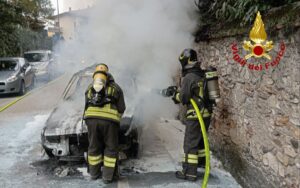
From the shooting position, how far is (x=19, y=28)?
23375 mm

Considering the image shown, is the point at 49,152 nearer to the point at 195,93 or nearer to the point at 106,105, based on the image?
the point at 106,105

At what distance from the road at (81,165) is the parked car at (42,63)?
9.21 meters

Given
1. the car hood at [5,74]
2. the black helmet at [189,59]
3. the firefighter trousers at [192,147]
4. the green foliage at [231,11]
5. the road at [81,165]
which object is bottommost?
the road at [81,165]

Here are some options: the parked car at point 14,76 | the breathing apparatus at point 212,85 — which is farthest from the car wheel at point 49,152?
the parked car at point 14,76

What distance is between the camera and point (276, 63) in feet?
12.1

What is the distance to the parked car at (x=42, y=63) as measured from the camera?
1766 centimetres

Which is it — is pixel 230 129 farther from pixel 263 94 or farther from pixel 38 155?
pixel 38 155

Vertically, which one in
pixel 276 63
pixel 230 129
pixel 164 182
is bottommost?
pixel 164 182

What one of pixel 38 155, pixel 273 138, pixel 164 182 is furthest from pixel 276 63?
pixel 38 155

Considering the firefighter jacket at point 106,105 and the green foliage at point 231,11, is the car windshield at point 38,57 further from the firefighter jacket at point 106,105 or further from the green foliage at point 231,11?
the firefighter jacket at point 106,105

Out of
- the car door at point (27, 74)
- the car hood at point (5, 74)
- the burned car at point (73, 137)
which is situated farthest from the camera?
the car door at point (27, 74)

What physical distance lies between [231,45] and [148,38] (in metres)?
2.39

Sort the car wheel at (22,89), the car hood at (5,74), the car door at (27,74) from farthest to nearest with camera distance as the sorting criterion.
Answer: the car door at (27,74) < the car wheel at (22,89) < the car hood at (5,74)

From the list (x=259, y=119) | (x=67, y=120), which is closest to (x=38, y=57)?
(x=67, y=120)
